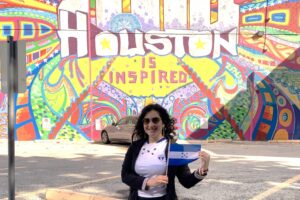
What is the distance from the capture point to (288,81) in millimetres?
20562

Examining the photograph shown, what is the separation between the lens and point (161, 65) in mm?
20266

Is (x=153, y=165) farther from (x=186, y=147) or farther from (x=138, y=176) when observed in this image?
(x=186, y=147)

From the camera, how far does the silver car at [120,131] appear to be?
16781 mm

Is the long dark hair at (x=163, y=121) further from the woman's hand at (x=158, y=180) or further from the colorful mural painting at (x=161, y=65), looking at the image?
the colorful mural painting at (x=161, y=65)

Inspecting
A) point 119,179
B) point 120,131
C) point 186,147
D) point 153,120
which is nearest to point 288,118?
point 120,131

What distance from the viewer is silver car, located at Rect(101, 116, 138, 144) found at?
16781 millimetres

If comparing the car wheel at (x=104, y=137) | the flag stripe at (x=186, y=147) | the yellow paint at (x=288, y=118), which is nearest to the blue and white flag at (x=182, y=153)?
the flag stripe at (x=186, y=147)

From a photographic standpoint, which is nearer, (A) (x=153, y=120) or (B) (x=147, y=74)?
(A) (x=153, y=120)

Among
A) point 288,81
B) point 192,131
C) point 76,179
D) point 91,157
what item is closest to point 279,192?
point 76,179

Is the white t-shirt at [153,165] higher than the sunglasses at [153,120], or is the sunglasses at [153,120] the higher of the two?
the sunglasses at [153,120]

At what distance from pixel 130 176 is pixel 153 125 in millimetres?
420

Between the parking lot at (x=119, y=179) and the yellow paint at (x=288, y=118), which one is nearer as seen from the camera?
the parking lot at (x=119, y=179)

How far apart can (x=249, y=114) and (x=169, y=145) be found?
18.2 metres

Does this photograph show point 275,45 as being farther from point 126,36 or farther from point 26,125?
point 26,125
